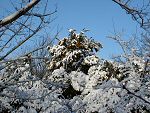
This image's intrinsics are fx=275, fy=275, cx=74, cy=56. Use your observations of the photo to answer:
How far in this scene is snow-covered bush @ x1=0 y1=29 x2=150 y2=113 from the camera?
447 centimetres

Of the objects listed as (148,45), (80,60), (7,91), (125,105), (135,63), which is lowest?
(125,105)

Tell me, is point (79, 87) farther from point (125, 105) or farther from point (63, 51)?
point (125, 105)

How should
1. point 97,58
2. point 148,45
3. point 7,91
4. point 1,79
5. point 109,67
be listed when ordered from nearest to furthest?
point 7,91
point 1,79
point 109,67
point 97,58
point 148,45

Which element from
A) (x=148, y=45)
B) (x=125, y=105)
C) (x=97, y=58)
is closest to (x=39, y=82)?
(x=125, y=105)

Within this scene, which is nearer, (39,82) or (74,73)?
(39,82)

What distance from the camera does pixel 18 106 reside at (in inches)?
245

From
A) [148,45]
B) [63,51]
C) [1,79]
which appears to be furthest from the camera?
[148,45]

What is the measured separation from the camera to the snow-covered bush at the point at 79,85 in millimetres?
4473

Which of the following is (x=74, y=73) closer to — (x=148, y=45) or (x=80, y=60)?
(x=80, y=60)

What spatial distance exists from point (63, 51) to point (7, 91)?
17.3 feet

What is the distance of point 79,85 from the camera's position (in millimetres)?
8570

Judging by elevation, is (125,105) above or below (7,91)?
below

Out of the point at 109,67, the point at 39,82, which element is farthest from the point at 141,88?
the point at 109,67

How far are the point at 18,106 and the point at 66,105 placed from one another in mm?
2084
